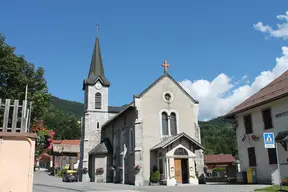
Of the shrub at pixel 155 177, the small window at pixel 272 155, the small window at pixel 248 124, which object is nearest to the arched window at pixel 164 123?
the shrub at pixel 155 177

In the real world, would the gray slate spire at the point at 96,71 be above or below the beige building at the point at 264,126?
above

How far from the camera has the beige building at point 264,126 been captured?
69.6 ft

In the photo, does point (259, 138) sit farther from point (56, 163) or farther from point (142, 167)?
point (56, 163)

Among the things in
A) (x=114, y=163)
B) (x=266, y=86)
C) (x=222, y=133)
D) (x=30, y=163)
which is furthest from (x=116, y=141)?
(x=222, y=133)

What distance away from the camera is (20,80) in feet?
72.7

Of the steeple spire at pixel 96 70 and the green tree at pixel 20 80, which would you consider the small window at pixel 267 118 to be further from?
the steeple spire at pixel 96 70

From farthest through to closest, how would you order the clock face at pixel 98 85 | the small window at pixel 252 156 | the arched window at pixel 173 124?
the clock face at pixel 98 85, the arched window at pixel 173 124, the small window at pixel 252 156

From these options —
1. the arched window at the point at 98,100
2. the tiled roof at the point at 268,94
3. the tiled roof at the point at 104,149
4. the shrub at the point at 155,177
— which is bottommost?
the shrub at the point at 155,177

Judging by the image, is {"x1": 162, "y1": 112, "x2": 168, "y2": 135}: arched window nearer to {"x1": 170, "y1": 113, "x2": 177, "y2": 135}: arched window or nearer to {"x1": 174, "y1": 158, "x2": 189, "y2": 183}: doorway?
{"x1": 170, "y1": 113, "x2": 177, "y2": 135}: arched window

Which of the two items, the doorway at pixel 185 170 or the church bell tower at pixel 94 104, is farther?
the church bell tower at pixel 94 104

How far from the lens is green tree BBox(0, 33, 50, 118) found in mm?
21750

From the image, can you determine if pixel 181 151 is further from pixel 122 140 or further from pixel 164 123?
pixel 122 140

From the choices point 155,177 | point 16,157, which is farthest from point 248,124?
point 16,157

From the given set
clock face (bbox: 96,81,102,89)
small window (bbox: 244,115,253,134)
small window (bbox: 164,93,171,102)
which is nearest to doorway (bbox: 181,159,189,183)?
small window (bbox: 244,115,253,134)
